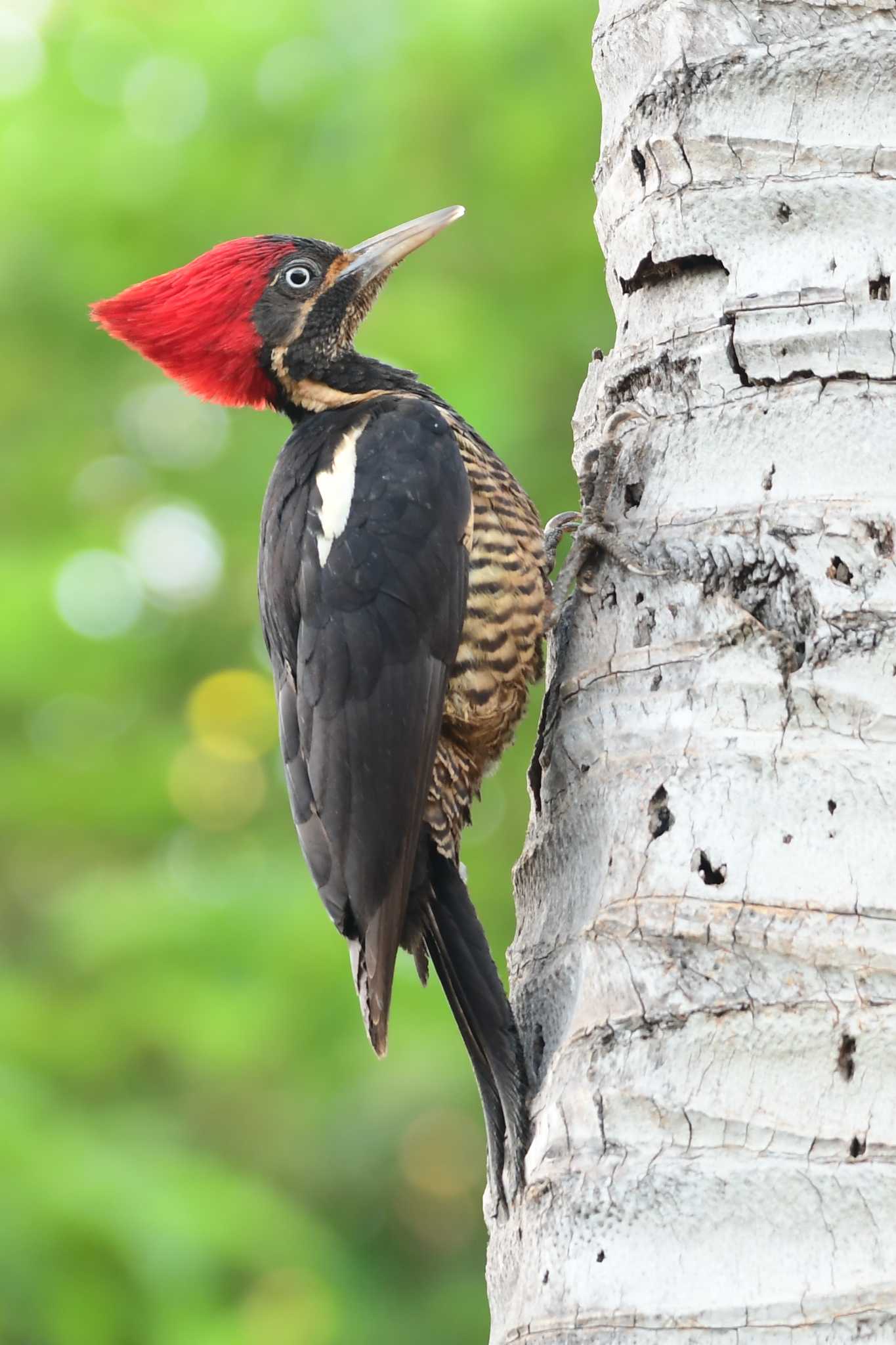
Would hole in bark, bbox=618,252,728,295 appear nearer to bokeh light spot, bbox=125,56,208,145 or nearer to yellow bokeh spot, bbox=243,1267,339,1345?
yellow bokeh spot, bbox=243,1267,339,1345

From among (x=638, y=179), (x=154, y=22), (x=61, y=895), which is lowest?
(x=61, y=895)

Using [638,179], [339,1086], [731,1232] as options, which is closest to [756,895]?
[731,1232]

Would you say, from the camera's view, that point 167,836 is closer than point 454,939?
No

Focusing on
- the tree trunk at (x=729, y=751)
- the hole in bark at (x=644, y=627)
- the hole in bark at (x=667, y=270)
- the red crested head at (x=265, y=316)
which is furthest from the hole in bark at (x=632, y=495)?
the red crested head at (x=265, y=316)

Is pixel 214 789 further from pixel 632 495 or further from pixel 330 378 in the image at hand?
pixel 632 495

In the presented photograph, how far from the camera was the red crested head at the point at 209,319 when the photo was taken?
12.3 ft

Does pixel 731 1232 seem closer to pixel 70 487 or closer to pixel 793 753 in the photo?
pixel 793 753

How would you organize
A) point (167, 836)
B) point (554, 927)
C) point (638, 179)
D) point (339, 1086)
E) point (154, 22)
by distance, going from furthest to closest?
point (154, 22)
point (167, 836)
point (339, 1086)
point (638, 179)
point (554, 927)

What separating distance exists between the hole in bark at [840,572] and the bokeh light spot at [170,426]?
13.2 ft

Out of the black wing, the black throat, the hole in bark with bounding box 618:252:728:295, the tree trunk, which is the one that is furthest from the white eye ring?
the hole in bark with bounding box 618:252:728:295

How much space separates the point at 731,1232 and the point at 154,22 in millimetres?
5053

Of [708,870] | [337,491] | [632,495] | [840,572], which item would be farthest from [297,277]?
[708,870]

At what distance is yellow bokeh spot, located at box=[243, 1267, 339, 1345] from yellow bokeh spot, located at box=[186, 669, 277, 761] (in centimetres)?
187

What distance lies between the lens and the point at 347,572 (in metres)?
3.25
